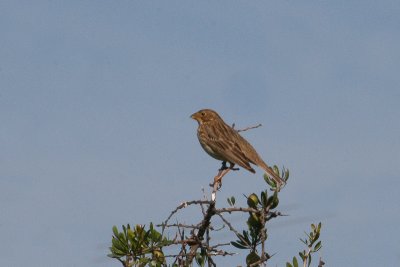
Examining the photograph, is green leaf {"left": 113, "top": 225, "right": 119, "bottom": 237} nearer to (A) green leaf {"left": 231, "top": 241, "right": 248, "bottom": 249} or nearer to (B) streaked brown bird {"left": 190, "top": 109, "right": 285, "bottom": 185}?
→ (A) green leaf {"left": 231, "top": 241, "right": 248, "bottom": 249}

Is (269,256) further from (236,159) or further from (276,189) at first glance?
(236,159)

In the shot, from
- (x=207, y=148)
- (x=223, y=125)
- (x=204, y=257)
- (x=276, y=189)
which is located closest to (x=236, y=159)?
(x=207, y=148)

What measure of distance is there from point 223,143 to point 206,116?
146 centimetres

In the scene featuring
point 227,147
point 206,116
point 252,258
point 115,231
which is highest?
point 206,116

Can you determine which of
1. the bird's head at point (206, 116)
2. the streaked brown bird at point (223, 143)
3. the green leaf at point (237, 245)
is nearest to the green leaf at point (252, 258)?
the green leaf at point (237, 245)

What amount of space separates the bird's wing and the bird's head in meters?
0.45

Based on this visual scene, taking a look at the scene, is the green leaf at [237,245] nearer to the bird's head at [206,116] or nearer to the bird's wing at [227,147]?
the bird's wing at [227,147]

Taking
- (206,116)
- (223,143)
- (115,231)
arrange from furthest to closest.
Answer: (206,116) < (223,143) < (115,231)

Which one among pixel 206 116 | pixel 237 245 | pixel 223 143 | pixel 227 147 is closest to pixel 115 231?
pixel 237 245

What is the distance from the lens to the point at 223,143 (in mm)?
11281

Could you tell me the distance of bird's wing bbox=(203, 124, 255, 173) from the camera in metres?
10.5

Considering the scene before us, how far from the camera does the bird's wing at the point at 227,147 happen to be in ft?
34.4

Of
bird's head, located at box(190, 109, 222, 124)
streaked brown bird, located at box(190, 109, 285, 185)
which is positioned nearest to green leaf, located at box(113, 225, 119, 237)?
streaked brown bird, located at box(190, 109, 285, 185)

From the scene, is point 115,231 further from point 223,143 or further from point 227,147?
point 223,143
